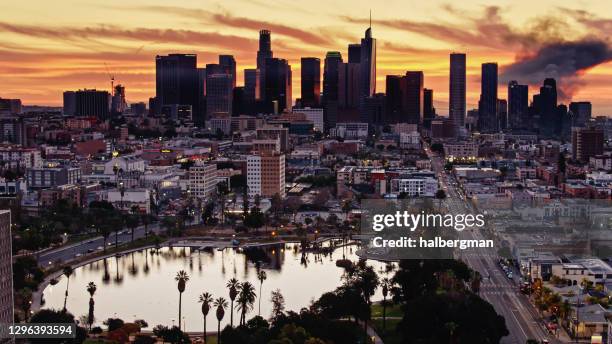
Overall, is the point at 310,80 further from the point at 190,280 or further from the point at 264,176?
the point at 190,280

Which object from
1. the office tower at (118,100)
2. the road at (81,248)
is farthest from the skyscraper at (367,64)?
the road at (81,248)

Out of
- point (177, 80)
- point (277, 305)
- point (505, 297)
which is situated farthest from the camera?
point (177, 80)

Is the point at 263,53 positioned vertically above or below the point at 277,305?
above

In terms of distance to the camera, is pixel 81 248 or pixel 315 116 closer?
pixel 81 248

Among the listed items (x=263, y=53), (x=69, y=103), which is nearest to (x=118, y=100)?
(x=69, y=103)

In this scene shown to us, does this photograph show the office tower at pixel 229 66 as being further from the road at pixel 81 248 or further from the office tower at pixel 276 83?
the road at pixel 81 248
